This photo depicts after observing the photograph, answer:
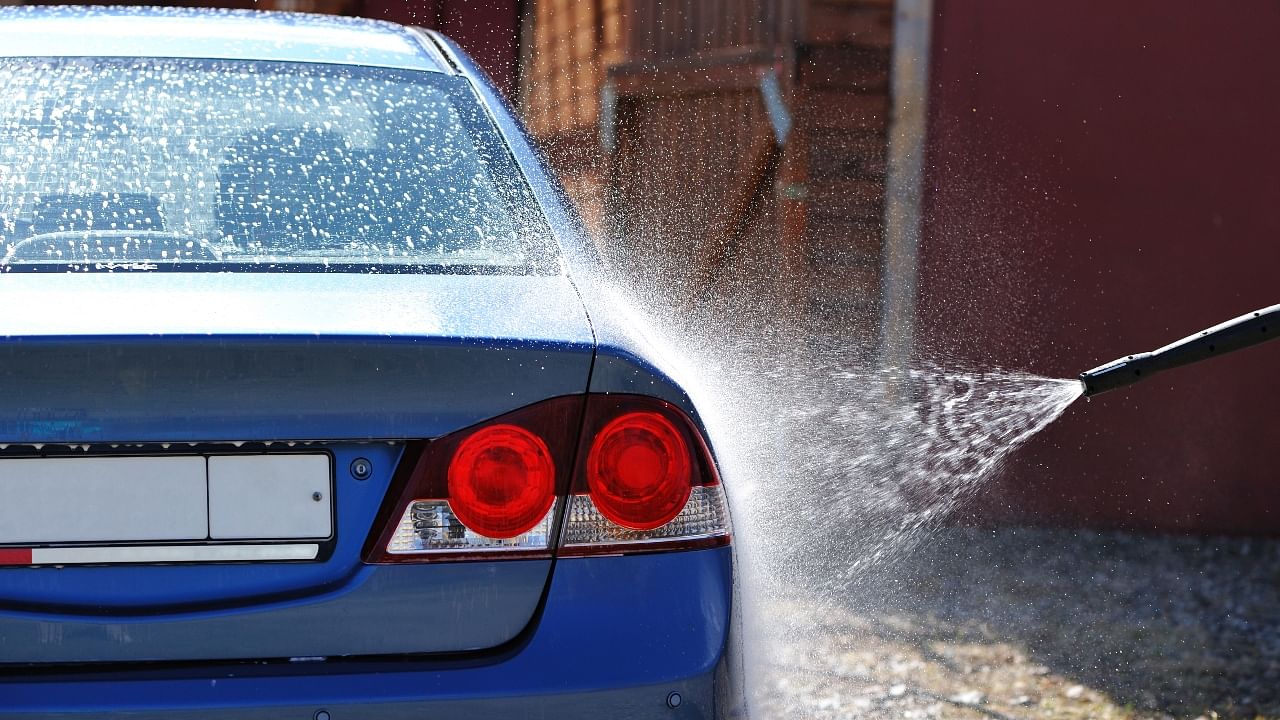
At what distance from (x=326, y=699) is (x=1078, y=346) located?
5085mm

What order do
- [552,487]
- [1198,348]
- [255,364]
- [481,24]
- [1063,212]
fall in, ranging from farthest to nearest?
[481,24] < [1063,212] < [1198,348] < [552,487] < [255,364]

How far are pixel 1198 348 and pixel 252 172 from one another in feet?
5.87

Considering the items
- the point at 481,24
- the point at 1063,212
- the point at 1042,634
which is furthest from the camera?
the point at 481,24

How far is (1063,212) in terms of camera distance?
20.7 ft

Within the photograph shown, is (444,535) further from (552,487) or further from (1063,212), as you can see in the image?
(1063,212)

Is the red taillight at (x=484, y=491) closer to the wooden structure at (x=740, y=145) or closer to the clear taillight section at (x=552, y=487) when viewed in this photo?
the clear taillight section at (x=552, y=487)

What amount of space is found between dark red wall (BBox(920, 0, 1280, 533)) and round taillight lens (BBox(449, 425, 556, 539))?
4.77 meters

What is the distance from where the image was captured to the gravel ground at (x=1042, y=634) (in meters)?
4.19

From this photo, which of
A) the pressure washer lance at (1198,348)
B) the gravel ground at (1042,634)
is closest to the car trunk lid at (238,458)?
the pressure washer lance at (1198,348)

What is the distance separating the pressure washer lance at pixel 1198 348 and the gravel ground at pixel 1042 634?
1376 millimetres

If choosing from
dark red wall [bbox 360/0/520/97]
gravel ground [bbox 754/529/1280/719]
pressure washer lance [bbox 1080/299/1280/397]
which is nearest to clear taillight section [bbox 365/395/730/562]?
pressure washer lance [bbox 1080/299/1280/397]

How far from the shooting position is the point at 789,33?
6699 millimetres

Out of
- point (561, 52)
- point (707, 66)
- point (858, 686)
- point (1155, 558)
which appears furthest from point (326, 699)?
point (561, 52)

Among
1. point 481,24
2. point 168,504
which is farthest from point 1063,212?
point 481,24
